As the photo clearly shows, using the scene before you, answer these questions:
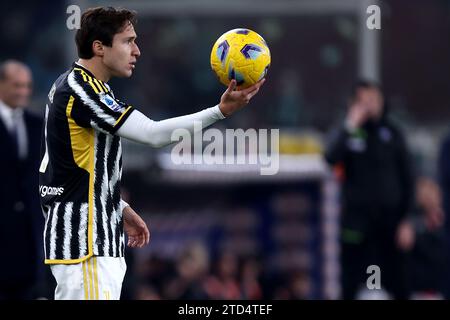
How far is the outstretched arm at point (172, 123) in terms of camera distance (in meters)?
5.84

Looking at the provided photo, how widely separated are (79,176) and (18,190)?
3012 mm

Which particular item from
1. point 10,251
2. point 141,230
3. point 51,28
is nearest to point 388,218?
point 10,251

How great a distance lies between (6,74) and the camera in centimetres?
904

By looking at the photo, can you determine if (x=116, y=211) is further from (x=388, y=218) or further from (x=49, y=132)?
(x=388, y=218)

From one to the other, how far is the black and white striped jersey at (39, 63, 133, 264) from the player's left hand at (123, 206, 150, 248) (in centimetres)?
46

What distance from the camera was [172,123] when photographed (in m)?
5.85

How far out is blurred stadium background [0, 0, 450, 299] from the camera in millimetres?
13008

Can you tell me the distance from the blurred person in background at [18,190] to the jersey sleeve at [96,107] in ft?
9.81

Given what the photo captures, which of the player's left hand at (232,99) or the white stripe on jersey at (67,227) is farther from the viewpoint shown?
the white stripe on jersey at (67,227)

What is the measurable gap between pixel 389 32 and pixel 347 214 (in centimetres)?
829

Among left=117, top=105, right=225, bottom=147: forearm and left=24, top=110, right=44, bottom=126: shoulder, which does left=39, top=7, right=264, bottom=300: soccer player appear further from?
left=24, top=110, right=44, bottom=126: shoulder

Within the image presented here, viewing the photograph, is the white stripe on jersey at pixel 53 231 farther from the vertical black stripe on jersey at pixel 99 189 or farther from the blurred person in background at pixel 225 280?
the blurred person in background at pixel 225 280

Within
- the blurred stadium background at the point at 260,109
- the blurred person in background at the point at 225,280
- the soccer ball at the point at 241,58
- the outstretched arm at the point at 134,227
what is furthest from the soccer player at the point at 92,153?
the blurred person in background at the point at 225,280

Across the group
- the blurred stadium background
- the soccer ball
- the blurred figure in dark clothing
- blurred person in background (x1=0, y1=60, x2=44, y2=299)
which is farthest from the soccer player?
the blurred figure in dark clothing
